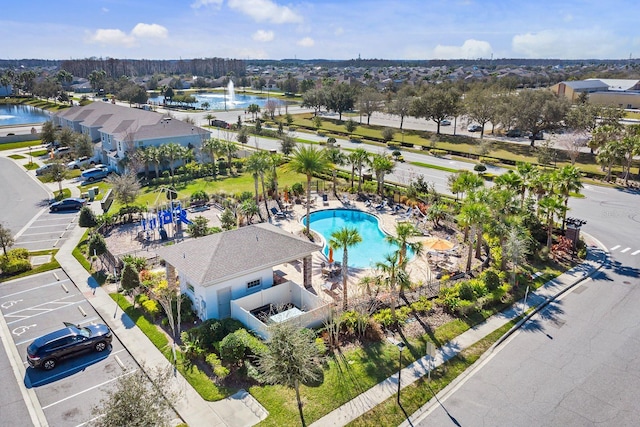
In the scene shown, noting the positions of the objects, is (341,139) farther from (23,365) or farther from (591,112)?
(23,365)

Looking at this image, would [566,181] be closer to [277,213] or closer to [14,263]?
[277,213]

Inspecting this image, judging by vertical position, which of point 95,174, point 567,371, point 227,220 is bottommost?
point 567,371

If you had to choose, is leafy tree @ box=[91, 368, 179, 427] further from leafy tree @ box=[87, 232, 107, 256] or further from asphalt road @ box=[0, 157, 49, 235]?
asphalt road @ box=[0, 157, 49, 235]

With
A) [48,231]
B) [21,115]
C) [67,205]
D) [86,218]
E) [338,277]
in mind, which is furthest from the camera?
[21,115]

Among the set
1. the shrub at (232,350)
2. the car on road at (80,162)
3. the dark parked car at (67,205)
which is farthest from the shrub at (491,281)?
the car on road at (80,162)

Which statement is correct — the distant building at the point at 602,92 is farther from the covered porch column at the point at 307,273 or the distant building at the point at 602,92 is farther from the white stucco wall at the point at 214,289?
the white stucco wall at the point at 214,289

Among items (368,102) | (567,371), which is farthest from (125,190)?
(368,102)
